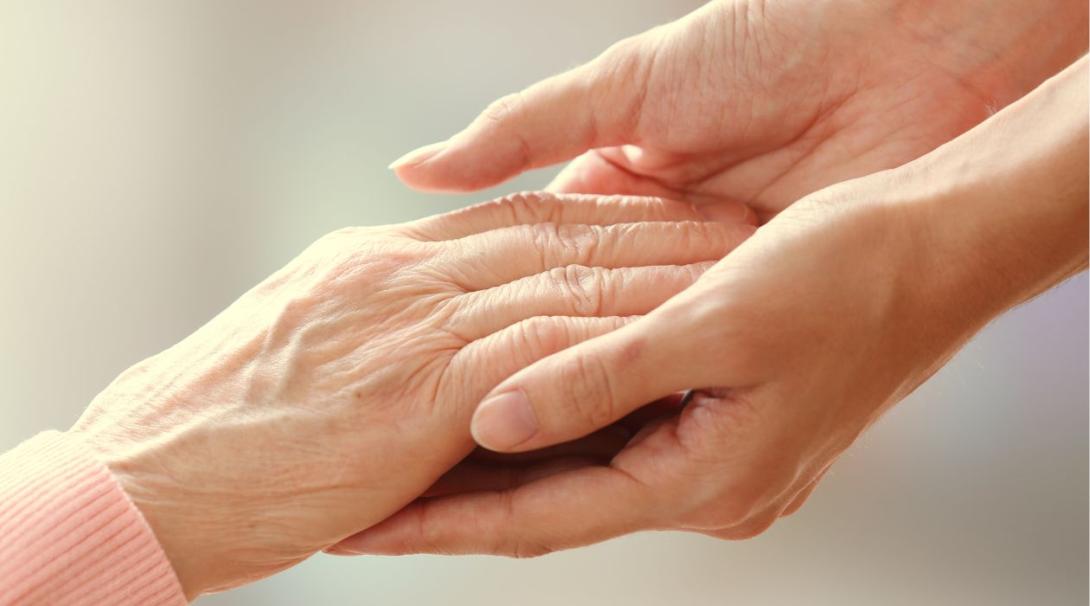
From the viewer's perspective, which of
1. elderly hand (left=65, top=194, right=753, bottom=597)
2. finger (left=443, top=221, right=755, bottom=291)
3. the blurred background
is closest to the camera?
elderly hand (left=65, top=194, right=753, bottom=597)

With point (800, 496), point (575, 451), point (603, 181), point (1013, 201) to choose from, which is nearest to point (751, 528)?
point (800, 496)

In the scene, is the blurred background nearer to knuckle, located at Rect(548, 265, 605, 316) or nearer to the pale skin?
knuckle, located at Rect(548, 265, 605, 316)

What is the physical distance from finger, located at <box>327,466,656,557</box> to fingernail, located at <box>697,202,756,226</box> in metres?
0.40

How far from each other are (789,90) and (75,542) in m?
0.90

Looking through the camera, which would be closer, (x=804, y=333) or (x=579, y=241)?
(x=804, y=333)

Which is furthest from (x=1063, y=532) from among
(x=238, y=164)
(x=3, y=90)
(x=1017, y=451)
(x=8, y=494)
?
(x=3, y=90)

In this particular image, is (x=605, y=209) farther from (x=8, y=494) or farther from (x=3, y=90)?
(x=3, y=90)

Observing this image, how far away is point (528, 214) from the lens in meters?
1.24

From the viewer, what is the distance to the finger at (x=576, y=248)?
117 centimetres

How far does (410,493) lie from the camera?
1.07m

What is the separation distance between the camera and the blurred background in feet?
5.89

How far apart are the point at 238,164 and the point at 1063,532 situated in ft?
5.21

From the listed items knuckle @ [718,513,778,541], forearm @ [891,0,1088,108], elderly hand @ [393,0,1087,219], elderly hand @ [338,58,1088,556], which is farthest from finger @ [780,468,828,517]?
forearm @ [891,0,1088,108]

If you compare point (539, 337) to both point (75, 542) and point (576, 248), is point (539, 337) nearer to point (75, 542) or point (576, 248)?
point (576, 248)
